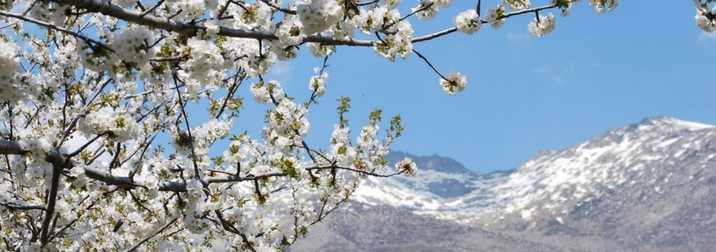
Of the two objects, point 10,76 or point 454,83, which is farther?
point 454,83

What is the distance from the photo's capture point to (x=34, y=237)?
278 inches

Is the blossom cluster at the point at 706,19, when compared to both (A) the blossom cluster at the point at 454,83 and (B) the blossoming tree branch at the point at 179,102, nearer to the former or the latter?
(B) the blossoming tree branch at the point at 179,102

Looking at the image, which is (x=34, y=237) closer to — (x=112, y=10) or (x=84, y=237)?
(x=84, y=237)

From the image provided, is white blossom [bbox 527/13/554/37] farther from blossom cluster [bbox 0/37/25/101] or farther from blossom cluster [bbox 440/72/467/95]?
blossom cluster [bbox 0/37/25/101]

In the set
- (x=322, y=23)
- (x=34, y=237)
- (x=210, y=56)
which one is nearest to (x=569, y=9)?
(x=322, y=23)

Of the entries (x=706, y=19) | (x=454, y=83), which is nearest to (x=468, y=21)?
(x=454, y=83)

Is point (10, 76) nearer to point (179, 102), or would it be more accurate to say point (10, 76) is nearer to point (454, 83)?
point (179, 102)

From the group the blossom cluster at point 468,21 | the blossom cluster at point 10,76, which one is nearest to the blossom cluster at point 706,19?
the blossom cluster at point 468,21

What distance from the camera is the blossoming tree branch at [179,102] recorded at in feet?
14.8

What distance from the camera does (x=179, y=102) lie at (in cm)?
632

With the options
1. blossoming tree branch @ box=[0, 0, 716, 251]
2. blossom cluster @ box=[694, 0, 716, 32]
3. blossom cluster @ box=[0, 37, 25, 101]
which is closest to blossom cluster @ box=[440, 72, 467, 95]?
blossoming tree branch @ box=[0, 0, 716, 251]

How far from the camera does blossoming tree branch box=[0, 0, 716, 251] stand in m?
4.52

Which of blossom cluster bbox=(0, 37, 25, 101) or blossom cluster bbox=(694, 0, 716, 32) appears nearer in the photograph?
blossom cluster bbox=(0, 37, 25, 101)

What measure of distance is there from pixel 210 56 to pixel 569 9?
143 inches
